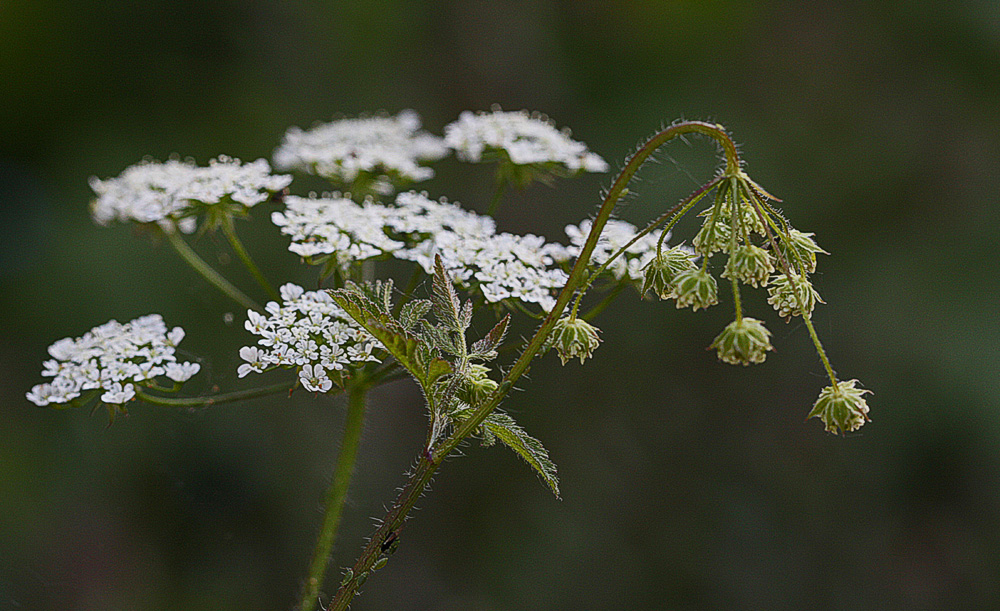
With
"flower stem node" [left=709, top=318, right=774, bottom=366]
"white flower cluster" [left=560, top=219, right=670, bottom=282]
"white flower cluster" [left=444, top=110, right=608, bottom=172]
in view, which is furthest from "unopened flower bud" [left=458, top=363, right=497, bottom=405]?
"white flower cluster" [left=444, top=110, right=608, bottom=172]

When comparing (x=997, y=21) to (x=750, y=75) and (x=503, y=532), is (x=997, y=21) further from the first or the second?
(x=503, y=532)

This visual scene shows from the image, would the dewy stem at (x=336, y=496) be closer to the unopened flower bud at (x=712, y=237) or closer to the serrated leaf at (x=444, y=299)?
the serrated leaf at (x=444, y=299)

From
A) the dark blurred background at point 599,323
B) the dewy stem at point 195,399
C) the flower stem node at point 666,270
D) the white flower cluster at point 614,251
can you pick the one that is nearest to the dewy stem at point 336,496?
the dewy stem at point 195,399

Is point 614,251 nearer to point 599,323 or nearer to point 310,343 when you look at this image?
point 310,343

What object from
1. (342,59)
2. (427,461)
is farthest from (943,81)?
(427,461)

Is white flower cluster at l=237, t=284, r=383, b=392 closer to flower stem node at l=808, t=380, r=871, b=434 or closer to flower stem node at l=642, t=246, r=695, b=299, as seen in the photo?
flower stem node at l=642, t=246, r=695, b=299
